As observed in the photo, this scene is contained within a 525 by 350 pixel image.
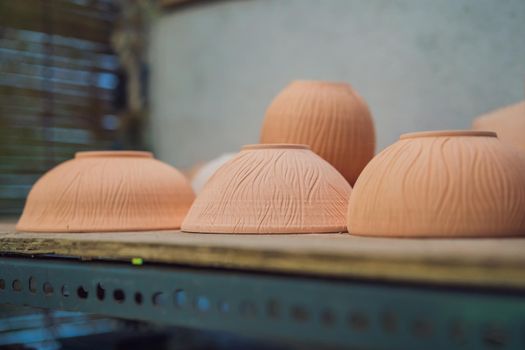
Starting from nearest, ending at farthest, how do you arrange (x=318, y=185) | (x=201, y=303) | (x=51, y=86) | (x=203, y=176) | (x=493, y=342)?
(x=493, y=342) → (x=201, y=303) → (x=318, y=185) → (x=203, y=176) → (x=51, y=86)

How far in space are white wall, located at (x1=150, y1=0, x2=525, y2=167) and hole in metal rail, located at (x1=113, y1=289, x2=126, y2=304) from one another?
1038 mm

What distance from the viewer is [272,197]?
1.24 meters

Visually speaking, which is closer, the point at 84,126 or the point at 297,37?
the point at 297,37

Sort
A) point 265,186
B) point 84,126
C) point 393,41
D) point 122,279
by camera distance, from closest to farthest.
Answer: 1. point 122,279
2. point 265,186
3. point 393,41
4. point 84,126

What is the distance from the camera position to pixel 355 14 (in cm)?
204

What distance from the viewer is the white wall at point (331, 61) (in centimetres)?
179

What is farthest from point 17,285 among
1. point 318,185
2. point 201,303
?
point 318,185

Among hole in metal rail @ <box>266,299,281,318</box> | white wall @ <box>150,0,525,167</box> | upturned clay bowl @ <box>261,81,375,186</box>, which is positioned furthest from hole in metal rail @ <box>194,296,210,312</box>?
white wall @ <box>150,0,525,167</box>

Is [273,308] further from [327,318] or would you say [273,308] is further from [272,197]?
[272,197]

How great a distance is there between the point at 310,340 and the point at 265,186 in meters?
0.42

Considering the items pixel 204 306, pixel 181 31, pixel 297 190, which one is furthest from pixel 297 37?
pixel 204 306

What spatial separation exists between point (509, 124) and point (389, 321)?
850mm

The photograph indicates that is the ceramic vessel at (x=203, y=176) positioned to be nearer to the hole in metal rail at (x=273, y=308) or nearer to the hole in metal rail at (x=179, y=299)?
the hole in metal rail at (x=179, y=299)

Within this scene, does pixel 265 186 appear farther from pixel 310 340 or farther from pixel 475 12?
pixel 475 12
